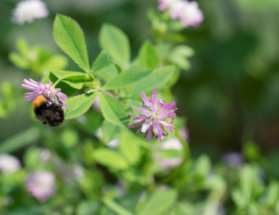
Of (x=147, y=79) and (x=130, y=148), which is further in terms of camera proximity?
(x=130, y=148)

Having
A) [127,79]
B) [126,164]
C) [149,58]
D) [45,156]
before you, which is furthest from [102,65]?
[45,156]

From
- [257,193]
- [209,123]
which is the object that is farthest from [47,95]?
[209,123]

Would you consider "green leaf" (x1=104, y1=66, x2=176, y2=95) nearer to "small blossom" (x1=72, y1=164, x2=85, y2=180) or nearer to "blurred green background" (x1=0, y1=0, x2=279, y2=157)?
"small blossom" (x1=72, y1=164, x2=85, y2=180)

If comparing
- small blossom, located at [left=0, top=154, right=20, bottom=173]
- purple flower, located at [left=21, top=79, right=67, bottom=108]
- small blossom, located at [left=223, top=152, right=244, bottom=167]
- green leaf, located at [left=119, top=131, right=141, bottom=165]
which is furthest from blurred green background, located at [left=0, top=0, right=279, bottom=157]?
purple flower, located at [left=21, top=79, right=67, bottom=108]

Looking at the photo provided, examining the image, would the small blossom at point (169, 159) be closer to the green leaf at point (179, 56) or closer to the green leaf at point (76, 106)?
the green leaf at point (179, 56)

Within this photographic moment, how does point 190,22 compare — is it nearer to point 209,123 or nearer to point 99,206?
point 99,206

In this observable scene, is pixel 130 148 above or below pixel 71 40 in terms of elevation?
below

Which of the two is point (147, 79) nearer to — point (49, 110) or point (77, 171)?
point (49, 110)
